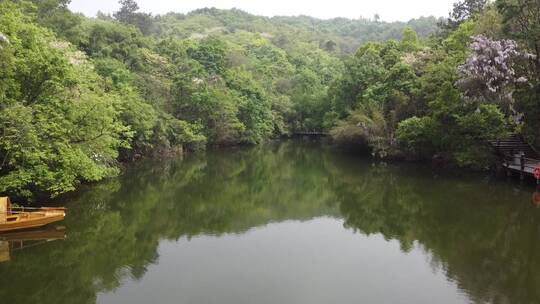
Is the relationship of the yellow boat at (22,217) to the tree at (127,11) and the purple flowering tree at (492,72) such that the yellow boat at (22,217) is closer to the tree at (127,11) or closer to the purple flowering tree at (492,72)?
the purple flowering tree at (492,72)

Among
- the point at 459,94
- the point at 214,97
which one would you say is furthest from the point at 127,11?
the point at 459,94

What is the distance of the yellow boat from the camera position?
17594 mm

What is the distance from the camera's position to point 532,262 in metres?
15.1

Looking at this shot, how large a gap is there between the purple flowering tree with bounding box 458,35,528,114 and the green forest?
71 millimetres

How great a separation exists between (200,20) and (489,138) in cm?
13560

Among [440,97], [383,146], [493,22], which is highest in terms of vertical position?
[493,22]

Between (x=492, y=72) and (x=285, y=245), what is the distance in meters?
15.8

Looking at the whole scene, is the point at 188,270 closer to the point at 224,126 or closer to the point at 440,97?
the point at 440,97

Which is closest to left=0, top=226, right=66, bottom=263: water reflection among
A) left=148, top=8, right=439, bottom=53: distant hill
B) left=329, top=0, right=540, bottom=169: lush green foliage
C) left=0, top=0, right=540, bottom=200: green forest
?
left=0, top=0, right=540, bottom=200: green forest

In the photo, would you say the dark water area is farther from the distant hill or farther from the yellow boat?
the distant hill

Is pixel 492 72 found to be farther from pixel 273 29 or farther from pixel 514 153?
pixel 273 29

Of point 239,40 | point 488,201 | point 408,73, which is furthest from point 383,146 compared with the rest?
point 239,40

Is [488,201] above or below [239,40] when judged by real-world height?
below

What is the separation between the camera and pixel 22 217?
58.7 ft
